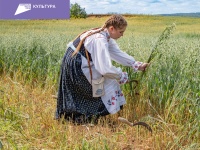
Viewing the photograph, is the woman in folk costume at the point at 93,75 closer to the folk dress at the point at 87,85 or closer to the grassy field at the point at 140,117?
the folk dress at the point at 87,85

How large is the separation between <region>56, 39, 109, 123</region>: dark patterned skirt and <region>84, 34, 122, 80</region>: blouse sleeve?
16cm

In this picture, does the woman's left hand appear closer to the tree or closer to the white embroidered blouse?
the white embroidered blouse

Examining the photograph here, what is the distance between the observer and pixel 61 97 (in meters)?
3.41

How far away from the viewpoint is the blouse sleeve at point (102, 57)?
293 cm

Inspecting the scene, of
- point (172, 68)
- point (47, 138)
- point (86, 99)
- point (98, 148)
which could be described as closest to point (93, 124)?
point (86, 99)

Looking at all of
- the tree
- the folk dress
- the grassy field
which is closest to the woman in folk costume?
the folk dress

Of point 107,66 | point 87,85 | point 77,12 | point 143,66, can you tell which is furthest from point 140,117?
point 77,12

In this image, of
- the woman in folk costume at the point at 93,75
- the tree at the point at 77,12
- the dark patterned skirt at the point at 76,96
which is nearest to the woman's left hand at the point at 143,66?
the woman in folk costume at the point at 93,75

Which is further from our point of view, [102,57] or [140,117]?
[140,117]

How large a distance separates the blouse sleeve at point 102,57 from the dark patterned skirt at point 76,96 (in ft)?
0.53

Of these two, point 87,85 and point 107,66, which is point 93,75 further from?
point 107,66

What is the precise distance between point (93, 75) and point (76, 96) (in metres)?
0.32

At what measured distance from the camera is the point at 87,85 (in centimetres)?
321

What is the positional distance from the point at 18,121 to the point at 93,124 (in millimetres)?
729
